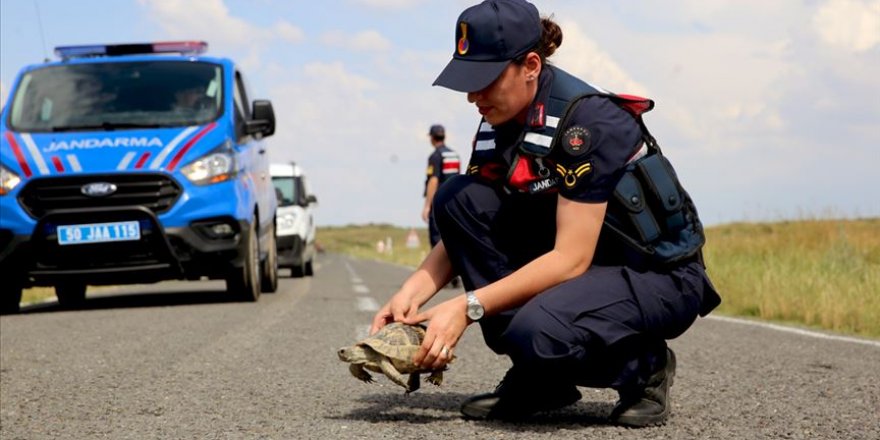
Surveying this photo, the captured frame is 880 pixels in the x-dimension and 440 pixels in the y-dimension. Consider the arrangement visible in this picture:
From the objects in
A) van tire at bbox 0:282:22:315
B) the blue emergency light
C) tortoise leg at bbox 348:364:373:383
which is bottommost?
van tire at bbox 0:282:22:315

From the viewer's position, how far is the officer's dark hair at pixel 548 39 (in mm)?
3579

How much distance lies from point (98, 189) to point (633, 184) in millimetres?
6524

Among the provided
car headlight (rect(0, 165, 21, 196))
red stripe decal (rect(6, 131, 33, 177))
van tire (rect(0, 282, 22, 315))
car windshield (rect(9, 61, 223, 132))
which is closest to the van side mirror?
car windshield (rect(9, 61, 223, 132))

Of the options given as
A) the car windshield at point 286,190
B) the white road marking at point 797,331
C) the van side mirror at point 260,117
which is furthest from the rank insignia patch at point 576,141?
the car windshield at point 286,190

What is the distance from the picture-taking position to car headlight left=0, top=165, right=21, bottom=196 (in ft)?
30.1

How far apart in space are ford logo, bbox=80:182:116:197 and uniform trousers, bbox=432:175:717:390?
5.89 m

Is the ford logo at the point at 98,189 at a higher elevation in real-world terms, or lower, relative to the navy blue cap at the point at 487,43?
lower

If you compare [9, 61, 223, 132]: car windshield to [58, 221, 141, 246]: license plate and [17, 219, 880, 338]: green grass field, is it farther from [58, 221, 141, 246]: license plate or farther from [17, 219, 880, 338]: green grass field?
[17, 219, 880, 338]: green grass field

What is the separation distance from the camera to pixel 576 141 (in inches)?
134

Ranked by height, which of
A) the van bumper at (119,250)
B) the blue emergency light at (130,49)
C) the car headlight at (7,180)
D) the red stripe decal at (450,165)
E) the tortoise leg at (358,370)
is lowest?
the van bumper at (119,250)

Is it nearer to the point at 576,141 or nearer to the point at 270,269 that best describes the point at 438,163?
the point at 270,269

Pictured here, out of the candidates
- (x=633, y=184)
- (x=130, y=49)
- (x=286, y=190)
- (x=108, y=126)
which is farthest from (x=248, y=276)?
(x=286, y=190)

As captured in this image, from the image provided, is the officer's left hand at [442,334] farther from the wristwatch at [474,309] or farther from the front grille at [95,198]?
the front grille at [95,198]

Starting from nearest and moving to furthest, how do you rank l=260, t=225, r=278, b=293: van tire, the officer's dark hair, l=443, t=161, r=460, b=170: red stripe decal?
the officer's dark hair < l=260, t=225, r=278, b=293: van tire < l=443, t=161, r=460, b=170: red stripe decal
